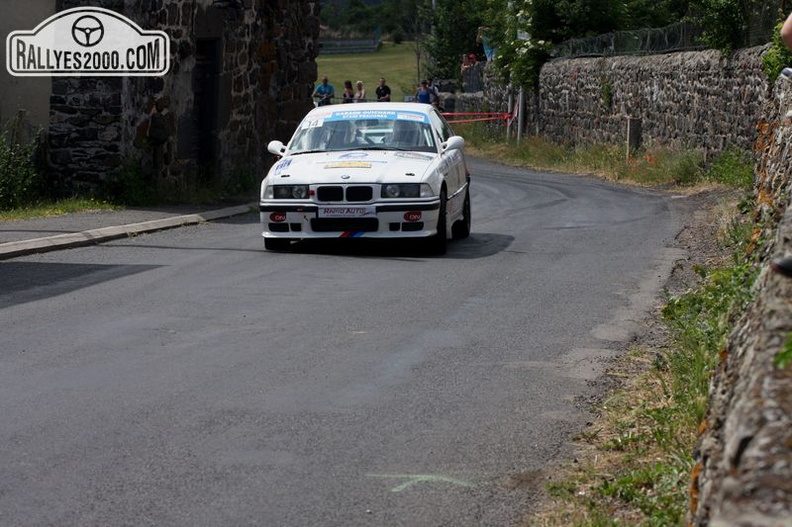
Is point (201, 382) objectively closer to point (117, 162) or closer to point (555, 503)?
point (555, 503)

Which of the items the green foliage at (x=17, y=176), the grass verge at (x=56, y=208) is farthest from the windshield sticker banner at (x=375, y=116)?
the green foliage at (x=17, y=176)

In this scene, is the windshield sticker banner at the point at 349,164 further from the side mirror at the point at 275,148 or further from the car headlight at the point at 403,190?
the side mirror at the point at 275,148

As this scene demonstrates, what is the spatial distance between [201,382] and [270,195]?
7018mm

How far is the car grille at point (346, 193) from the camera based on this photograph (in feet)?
47.6

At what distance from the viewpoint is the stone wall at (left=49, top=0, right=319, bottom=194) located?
63.5 ft

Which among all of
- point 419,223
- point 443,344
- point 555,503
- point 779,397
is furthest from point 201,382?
point 419,223

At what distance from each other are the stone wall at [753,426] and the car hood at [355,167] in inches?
390

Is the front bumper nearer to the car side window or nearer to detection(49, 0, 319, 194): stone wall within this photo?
the car side window

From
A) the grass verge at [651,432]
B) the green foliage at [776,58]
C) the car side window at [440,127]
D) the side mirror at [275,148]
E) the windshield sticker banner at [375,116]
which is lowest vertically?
the grass verge at [651,432]

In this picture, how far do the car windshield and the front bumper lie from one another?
4.43 feet

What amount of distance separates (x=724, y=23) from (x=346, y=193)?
1239 cm

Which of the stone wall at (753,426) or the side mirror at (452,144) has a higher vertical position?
the side mirror at (452,144)

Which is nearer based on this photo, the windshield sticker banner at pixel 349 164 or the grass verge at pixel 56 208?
the windshield sticker banner at pixel 349 164

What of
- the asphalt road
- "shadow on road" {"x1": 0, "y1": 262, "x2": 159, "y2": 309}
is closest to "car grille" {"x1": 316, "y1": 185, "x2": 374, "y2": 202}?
the asphalt road
